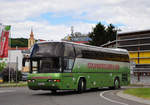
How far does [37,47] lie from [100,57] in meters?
6.12

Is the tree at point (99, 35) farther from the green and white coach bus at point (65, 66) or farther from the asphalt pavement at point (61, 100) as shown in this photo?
the asphalt pavement at point (61, 100)

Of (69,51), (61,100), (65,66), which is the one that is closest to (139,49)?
(69,51)

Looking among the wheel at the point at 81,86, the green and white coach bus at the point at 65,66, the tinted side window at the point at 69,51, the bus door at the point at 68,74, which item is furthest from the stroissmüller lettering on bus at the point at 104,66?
the bus door at the point at 68,74

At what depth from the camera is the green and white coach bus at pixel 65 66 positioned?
21594 millimetres

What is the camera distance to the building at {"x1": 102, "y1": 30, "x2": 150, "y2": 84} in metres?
58.8

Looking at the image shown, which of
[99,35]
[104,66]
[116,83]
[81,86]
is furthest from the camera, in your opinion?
[99,35]

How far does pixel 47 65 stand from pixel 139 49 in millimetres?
41342

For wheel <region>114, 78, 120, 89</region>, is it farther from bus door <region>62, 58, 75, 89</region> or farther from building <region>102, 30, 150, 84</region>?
building <region>102, 30, 150, 84</region>

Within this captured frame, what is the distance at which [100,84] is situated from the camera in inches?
1067

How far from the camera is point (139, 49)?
61062mm

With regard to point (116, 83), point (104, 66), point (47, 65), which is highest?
point (47, 65)

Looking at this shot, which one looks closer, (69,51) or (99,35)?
(69,51)

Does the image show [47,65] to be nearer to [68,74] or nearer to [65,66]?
[65,66]

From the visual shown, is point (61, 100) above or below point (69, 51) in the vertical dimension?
below
